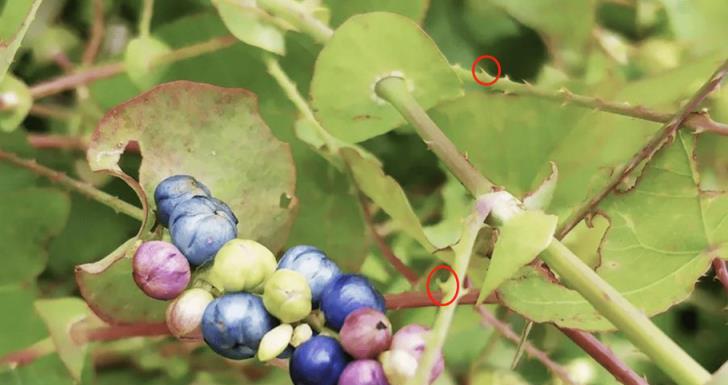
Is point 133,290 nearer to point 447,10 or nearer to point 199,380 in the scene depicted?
point 199,380

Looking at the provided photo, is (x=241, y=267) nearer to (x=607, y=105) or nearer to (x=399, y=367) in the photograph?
(x=399, y=367)

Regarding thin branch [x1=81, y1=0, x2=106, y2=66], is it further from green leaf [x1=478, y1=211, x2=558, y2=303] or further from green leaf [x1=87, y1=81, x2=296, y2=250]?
green leaf [x1=478, y1=211, x2=558, y2=303]

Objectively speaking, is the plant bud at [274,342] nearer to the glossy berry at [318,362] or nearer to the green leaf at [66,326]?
the glossy berry at [318,362]

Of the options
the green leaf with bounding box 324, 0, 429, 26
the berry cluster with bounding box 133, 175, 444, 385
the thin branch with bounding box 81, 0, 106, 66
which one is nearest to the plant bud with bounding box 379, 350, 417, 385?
the berry cluster with bounding box 133, 175, 444, 385

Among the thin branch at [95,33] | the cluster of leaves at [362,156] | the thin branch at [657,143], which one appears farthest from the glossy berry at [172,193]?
the thin branch at [95,33]

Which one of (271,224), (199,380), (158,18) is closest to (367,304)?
(271,224)

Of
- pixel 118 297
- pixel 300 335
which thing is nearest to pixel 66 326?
pixel 118 297
